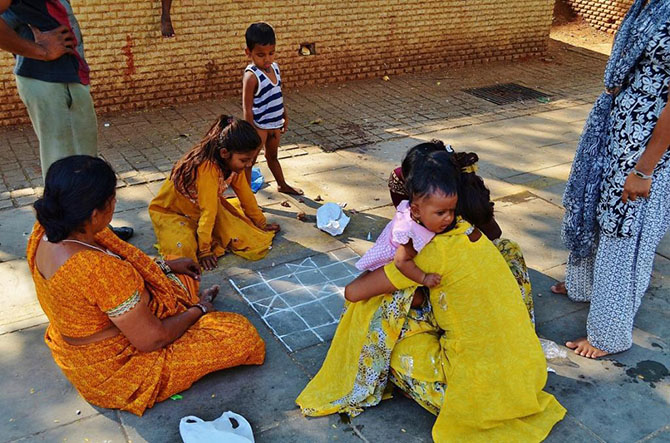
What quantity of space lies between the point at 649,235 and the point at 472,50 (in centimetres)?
681

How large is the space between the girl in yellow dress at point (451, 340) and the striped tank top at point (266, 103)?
239 centimetres

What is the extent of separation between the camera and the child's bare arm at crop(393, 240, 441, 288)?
8.79ft

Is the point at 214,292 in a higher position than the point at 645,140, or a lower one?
lower

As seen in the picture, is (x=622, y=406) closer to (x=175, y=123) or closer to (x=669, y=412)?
(x=669, y=412)

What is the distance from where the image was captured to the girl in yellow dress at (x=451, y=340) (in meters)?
2.68

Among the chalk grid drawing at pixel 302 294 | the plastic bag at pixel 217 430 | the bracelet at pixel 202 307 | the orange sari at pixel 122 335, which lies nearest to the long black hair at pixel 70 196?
the orange sari at pixel 122 335

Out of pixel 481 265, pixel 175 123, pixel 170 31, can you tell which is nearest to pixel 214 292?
pixel 481 265

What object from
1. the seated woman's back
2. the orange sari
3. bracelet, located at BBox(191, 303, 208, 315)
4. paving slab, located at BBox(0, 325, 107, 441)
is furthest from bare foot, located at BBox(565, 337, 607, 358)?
paving slab, located at BBox(0, 325, 107, 441)

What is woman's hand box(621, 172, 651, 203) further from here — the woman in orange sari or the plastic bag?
the plastic bag

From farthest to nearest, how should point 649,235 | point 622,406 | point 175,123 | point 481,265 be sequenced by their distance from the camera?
point 175,123
point 649,235
point 622,406
point 481,265

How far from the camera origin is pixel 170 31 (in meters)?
7.32

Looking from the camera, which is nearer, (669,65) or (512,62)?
(669,65)

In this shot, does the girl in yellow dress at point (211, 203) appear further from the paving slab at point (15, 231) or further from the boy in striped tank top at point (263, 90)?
the paving slab at point (15, 231)

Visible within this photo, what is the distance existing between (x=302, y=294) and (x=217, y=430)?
4.35ft
